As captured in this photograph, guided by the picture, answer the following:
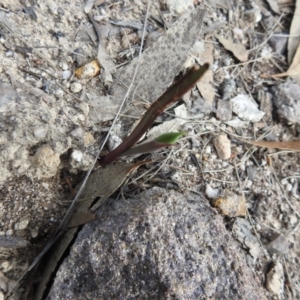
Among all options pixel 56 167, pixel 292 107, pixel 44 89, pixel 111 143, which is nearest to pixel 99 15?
pixel 44 89

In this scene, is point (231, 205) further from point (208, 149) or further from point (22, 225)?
point (22, 225)

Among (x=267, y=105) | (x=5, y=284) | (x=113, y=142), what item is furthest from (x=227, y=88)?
(x=5, y=284)

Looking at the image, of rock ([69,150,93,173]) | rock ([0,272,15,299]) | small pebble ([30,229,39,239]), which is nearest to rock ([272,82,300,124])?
rock ([69,150,93,173])

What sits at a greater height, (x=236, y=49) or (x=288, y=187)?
(x=236, y=49)

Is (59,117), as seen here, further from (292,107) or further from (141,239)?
(292,107)

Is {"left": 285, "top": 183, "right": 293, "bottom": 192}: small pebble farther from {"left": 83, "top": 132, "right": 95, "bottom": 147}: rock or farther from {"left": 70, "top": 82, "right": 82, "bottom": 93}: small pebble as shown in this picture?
{"left": 70, "top": 82, "right": 82, "bottom": 93}: small pebble

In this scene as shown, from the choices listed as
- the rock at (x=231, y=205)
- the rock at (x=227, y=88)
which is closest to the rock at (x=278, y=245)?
the rock at (x=231, y=205)
